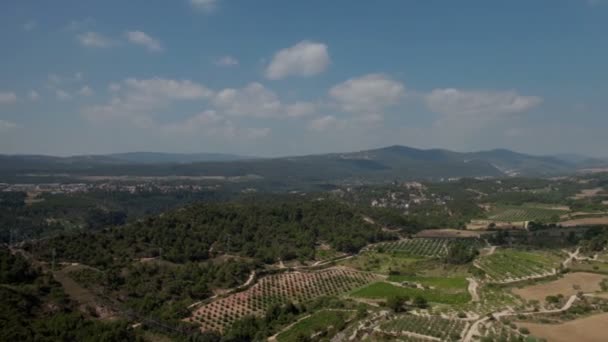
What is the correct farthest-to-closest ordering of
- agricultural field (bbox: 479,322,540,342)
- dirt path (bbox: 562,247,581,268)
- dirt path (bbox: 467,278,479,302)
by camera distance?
dirt path (bbox: 562,247,581,268) < dirt path (bbox: 467,278,479,302) < agricultural field (bbox: 479,322,540,342)

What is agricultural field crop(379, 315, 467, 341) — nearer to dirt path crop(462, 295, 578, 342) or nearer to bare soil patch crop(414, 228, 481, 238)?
dirt path crop(462, 295, 578, 342)

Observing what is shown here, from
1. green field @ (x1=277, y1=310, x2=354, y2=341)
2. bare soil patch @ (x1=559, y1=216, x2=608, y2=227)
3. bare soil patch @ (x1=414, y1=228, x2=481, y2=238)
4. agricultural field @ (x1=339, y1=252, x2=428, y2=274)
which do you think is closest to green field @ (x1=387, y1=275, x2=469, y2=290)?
agricultural field @ (x1=339, y1=252, x2=428, y2=274)

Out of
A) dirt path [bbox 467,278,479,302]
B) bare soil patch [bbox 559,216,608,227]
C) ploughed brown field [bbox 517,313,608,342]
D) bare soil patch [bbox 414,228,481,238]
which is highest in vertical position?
bare soil patch [bbox 559,216,608,227]

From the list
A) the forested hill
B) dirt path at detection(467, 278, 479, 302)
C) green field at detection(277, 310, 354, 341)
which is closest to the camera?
green field at detection(277, 310, 354, 341)

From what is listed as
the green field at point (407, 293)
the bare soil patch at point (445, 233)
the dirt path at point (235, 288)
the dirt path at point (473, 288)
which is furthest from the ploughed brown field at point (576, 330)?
the bare soil patch at point (445, 233)

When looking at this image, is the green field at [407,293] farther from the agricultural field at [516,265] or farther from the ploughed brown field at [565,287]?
the agricultural field at [516,265]
